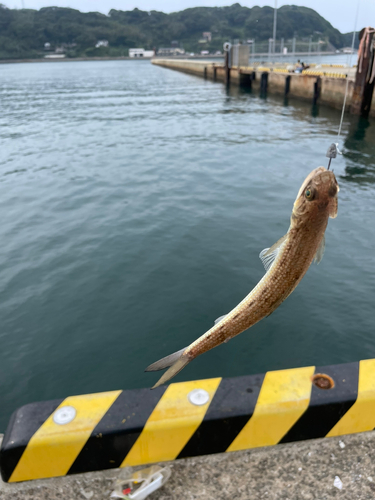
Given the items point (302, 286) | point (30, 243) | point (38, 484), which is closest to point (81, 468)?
point (38, 484)

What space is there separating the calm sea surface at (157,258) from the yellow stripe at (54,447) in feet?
8.99

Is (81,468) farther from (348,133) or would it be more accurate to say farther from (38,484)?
(348,133)

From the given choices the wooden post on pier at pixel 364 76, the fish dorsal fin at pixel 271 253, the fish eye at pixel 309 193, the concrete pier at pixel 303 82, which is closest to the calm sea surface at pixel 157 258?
the fish dorsal fin at pixel 271 253

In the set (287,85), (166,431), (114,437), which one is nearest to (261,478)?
(166,431)

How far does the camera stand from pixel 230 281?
8.88 meters

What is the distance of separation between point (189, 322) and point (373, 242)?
6.33 m

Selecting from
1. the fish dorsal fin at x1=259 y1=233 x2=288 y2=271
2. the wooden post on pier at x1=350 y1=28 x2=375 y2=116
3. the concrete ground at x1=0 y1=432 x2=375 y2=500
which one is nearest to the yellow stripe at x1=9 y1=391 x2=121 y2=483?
the concrete ground at x1=0 y1=432 x2=375 y2=500

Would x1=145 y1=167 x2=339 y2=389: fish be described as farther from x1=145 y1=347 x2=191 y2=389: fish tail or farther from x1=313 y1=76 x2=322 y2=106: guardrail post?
x1=313 y1=76 x2=322 y2=106: guardrail post

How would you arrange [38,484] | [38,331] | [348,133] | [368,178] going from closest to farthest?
[38,484], [38,331], [368,178], [348,133]

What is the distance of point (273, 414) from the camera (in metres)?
3.58

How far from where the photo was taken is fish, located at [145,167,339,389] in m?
2.16

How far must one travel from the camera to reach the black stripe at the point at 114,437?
11.1ft

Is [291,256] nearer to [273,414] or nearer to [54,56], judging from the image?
[273,414]

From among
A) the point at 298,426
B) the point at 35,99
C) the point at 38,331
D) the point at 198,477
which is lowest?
the point at 38,331
